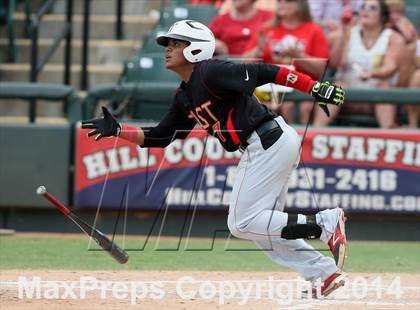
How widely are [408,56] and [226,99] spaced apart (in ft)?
15.7

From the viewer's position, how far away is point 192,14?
12414 mm

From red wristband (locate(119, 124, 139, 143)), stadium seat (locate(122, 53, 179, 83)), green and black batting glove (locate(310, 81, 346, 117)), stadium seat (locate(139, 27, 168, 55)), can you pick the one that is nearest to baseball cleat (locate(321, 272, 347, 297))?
green and black batting glove (locate(310, 81, 346, 117))

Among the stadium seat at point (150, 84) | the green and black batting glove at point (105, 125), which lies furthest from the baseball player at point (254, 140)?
the stadium seat at point (150, 84)

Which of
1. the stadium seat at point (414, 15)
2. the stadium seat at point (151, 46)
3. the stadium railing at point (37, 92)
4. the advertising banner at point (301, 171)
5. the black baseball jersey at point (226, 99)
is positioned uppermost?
the black baseball jersey at point (226, 99)

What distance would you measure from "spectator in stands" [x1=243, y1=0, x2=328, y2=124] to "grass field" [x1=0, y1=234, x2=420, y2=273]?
66.0 inches

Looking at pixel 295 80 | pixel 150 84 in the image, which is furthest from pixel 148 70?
pixel 295 80

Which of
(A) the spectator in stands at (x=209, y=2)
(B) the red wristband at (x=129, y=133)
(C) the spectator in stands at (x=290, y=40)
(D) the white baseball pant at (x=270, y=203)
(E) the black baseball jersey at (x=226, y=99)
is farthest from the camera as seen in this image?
(A) the spectator in stands at (x=209, y=2)

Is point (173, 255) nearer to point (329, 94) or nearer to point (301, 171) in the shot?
point (301, 171)

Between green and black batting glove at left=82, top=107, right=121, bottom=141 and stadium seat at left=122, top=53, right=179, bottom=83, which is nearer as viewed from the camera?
green and black batting glove at left=82, top=107, right=121, bottom=141

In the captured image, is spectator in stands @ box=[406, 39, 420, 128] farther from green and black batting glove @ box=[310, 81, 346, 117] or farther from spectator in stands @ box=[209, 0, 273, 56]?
green and black batting glove @ box=[310, 81, 346, 117]

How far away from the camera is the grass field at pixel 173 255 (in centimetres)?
888

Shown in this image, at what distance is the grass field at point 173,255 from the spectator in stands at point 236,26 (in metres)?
2.28

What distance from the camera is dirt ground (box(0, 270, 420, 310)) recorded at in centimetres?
680

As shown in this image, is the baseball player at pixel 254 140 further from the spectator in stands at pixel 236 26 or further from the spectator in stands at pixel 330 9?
the spectator in stands at pixel 330 9
